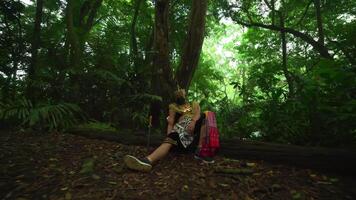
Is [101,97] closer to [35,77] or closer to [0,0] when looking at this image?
[35,77]

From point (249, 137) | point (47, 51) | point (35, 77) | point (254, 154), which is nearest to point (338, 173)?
point (254, 154)

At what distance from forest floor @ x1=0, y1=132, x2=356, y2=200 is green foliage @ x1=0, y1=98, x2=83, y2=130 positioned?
1328 mm

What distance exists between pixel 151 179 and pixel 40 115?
11.8 feet

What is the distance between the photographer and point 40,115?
7223 millimetres

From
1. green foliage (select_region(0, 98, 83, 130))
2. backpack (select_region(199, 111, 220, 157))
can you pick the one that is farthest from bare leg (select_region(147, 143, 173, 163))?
green foliage (select_region(0, 98, 83, 130))

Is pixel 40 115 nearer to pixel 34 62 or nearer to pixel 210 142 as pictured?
pixel 34 62

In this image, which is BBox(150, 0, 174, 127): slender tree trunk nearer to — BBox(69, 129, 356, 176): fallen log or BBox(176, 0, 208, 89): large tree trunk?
BBox(176, 0, 208, 89): large tree trunk

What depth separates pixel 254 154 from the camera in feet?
18.0

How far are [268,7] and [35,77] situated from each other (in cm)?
1109

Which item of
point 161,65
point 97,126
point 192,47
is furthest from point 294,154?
point 97,126

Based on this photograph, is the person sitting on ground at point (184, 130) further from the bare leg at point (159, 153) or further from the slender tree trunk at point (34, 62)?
the slender tree trunk at point (34, 62)

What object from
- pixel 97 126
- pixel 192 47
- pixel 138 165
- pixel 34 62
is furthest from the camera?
pixel 34 62

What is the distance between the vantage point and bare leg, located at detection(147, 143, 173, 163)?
512cm

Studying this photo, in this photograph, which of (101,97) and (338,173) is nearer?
(338,173)
